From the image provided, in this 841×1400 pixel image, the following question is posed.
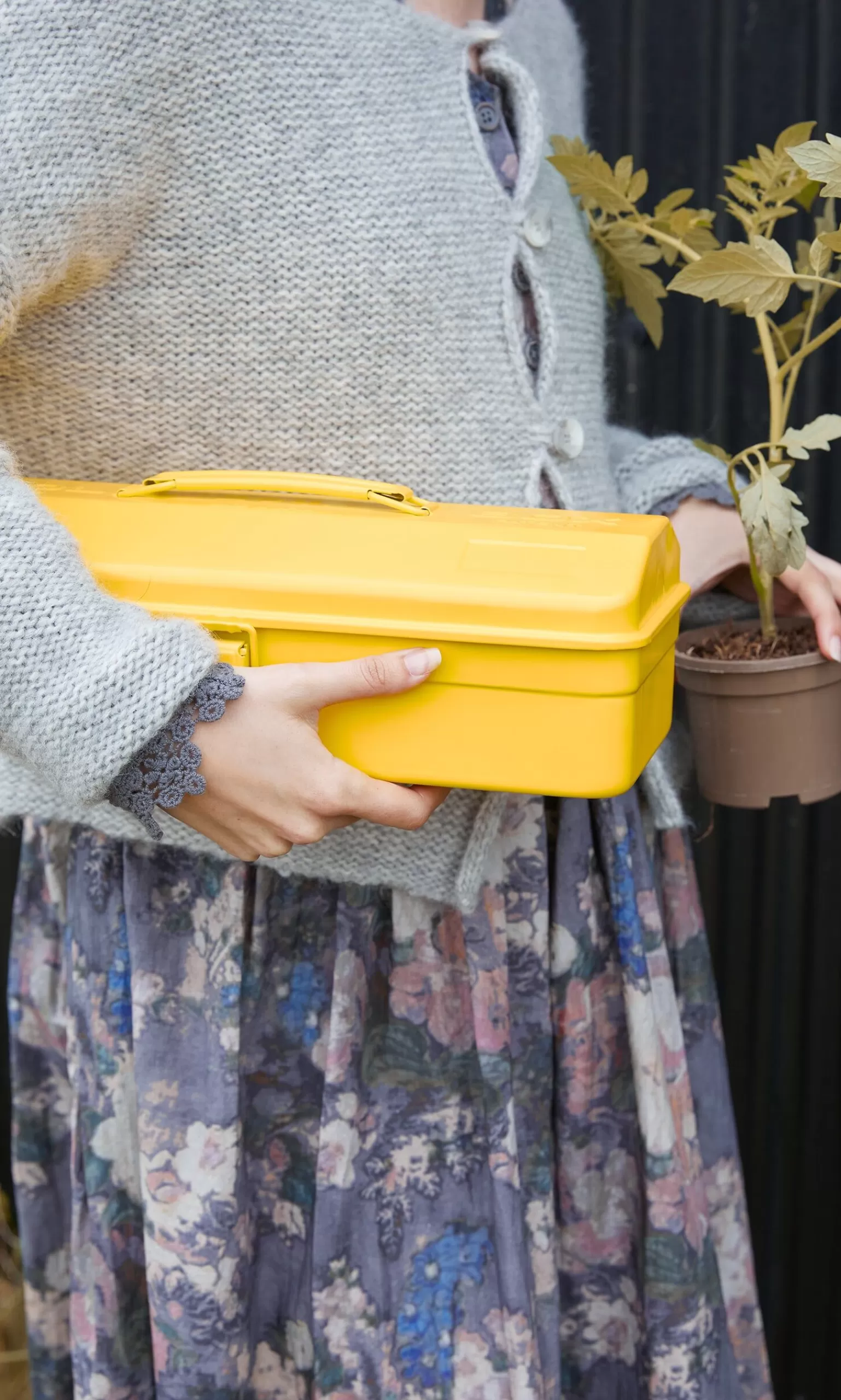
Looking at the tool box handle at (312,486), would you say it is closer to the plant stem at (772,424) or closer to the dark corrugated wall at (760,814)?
the plant stem at (772,424)

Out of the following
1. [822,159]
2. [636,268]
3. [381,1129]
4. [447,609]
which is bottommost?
[381,1129]

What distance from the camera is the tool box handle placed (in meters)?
0.79

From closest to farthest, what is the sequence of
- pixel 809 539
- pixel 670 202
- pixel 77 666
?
1. pixel 77 666
2. pixel 670 202
3. pixel 809 539

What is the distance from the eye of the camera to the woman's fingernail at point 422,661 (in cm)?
71

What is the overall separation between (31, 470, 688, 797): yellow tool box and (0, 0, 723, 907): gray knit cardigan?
7 cm

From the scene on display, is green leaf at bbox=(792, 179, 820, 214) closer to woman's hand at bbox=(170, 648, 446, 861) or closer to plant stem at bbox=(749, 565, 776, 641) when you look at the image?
plant stem at bbox=(749, 565, 776, 641)

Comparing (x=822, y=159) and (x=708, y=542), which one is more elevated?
(x=822, y=159)

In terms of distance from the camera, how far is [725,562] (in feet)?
3.41

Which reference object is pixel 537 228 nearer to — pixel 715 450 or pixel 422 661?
pixel 715 450

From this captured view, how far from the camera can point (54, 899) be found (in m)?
1.03

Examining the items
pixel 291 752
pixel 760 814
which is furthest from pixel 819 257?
pixel 760 814

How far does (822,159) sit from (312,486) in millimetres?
378

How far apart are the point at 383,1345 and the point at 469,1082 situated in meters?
0.22

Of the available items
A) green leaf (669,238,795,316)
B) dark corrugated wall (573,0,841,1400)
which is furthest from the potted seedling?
dark corrugated wall (573,0,841,1400)
